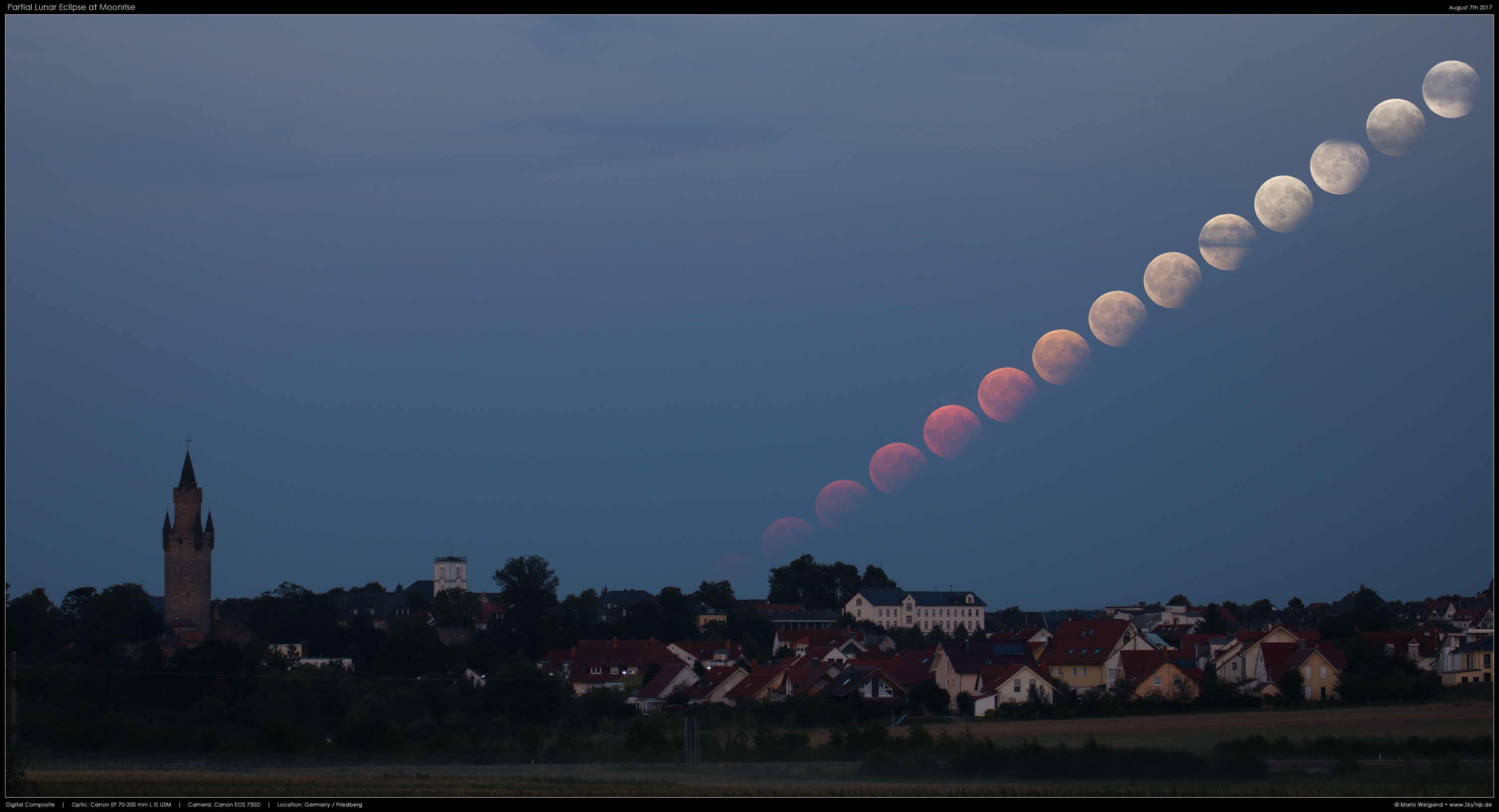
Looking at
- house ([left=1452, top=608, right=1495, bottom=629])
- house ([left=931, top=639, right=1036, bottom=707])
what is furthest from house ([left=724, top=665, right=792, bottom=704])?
house ([left=1452, top=608, right=1495, bottom=629])

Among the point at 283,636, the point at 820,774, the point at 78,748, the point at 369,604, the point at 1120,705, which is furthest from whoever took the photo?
the point at 369,604

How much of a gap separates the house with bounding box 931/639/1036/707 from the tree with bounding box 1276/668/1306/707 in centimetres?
1232

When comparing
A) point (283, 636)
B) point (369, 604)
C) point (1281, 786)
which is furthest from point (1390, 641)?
point (369, 604)

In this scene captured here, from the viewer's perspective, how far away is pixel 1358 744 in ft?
103

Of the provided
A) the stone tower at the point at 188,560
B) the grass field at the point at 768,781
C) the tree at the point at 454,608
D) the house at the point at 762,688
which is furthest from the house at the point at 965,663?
the stone tower at the point at 188,560

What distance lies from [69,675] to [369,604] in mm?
87803

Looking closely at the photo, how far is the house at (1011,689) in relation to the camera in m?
53.8

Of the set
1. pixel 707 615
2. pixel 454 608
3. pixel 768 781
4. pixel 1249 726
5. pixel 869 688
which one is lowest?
pixel 1249 726

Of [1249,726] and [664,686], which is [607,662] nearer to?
[664,686]

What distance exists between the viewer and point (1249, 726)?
41.0m

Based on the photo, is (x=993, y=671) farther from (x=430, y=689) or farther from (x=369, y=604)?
(x=369, y=604)

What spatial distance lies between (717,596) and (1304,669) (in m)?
94.7

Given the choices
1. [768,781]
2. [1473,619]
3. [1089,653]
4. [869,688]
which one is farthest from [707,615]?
[768,781]

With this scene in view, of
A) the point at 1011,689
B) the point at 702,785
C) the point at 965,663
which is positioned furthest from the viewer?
the point at 965,663
